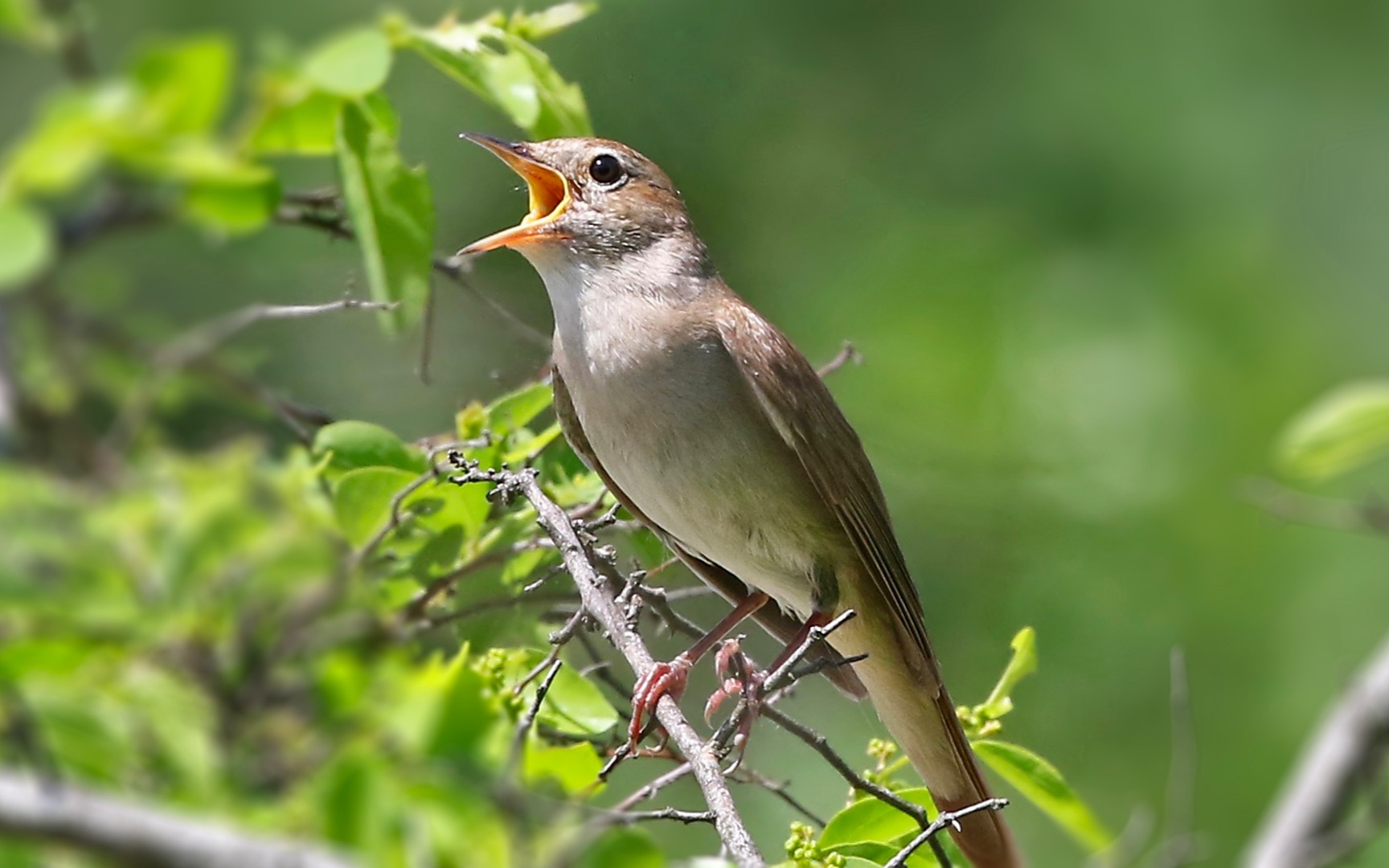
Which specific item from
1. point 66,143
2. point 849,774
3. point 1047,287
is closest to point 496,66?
point 66,143

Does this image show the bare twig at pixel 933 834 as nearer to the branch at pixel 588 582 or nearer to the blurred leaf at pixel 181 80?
the branch at pixel 588 582

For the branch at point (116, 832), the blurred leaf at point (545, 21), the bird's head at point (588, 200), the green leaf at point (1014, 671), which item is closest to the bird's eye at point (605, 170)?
the bird's head at point (588, 200)

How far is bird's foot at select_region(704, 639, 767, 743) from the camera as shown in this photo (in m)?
2.25

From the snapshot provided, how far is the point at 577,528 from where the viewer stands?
246 centimetres

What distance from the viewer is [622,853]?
121 cm

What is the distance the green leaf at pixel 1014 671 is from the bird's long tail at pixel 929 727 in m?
0.19

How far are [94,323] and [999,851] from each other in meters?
1.86

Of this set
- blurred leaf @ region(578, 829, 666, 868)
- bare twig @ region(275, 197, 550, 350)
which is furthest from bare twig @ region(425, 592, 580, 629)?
blurred leaf @ region(578, 829, 666, 868)

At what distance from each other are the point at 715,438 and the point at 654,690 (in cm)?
56

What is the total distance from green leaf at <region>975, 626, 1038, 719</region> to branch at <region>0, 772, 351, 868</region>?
5.08 feet

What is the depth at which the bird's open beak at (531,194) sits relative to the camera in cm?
284

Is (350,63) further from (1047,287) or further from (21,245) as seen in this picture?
(1047,287)

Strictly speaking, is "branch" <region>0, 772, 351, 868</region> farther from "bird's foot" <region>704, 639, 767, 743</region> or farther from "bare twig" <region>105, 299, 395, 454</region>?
"bird's foot" <region>704, 639, 767, 743</region>

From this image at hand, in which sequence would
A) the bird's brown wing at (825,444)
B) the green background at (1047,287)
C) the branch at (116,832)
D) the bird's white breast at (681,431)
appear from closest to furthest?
1. the branch at (116,832)
2. the bird's white breast at (681,431)
3. the bird's brown wing at (825,444)
4. the green background at (1047,287)
